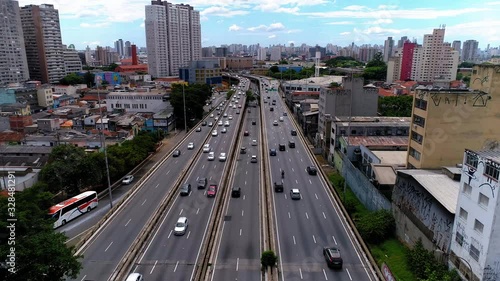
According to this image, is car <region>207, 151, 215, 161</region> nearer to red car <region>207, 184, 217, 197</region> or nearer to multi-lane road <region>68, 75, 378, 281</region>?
multi-lane road <region>68, 75, 378, 281</region>

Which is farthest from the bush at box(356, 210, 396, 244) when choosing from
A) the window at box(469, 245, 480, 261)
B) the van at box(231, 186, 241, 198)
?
the van at box(231, 186, 241, 198)

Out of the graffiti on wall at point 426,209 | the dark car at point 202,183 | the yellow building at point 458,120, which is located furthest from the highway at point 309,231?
the yellow building at point 458,120

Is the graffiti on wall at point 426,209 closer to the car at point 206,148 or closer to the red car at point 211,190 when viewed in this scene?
the red car at point 211,190

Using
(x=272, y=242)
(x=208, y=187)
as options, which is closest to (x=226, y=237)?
(x=272, y=242)

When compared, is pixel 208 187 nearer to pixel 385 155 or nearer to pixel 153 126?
pixel 385 155

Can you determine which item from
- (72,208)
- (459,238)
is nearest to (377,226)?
(459,238)

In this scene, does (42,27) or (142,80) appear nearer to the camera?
(42,27)

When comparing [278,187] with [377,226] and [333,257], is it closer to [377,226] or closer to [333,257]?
[377,226]
